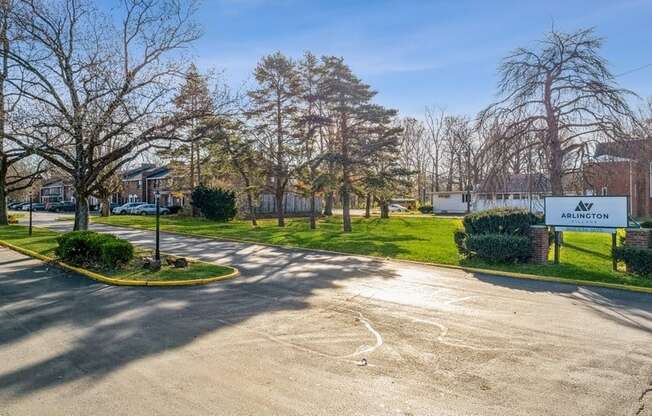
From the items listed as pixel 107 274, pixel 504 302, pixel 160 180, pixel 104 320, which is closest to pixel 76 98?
pixel 107 274

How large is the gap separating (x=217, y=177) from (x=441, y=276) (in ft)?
96.8

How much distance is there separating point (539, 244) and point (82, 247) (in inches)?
504

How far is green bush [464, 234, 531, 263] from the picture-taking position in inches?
506

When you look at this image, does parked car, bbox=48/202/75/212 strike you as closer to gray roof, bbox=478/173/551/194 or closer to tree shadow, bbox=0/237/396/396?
tree shadow, bbox=0/237/396/396

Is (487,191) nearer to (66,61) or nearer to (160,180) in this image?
(66,61)

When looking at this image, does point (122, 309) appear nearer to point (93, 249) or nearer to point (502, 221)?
point (93, 249)

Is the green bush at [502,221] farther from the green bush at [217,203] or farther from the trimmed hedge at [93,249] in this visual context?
the green bush at [217,203]

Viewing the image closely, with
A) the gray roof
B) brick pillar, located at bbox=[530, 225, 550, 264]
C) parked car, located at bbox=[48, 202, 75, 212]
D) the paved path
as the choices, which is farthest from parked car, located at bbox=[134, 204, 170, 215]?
brick pillar, located at bbox=[530, 225, 550, 264]

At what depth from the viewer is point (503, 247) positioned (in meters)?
12.9

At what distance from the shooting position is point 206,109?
15.0 metres

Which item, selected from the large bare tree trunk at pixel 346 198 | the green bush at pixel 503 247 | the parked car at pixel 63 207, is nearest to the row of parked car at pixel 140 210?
the parked car at pixel 63 207

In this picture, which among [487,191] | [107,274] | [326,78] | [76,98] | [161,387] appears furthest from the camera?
[326,78]

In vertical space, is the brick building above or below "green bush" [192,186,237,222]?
above

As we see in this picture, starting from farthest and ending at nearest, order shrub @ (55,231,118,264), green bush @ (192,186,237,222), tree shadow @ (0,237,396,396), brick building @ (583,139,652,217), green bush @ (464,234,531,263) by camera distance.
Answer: green bush @ (192,186,237,222) → brick building @ (583,139,652,217) → green bush @ (464,234,531,263) → shrub @ (55,231,118,264) → tree shadow @ (0,237,396,396)
